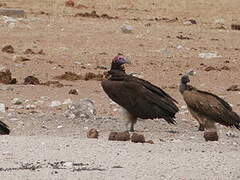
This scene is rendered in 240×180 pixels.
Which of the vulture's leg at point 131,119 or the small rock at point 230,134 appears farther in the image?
the small rock at point 230,134

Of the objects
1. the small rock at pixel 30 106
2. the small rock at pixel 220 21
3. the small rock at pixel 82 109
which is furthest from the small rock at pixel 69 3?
the small rock at pixel 82 109

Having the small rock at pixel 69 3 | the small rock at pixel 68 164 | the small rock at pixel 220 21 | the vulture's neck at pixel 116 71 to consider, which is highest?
the small rock at pixel 68 164

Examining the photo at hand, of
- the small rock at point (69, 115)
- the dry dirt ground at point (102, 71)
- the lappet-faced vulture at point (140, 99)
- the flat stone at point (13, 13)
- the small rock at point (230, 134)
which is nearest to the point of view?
the dry dirt ground at point (102, 71)

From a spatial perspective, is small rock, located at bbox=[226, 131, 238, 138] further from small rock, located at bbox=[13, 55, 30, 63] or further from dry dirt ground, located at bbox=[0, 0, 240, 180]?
small rock, located at bbox=[13, 55, 30, 63]

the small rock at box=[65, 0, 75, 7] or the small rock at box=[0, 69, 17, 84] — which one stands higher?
the small rock at box=[0, 69, 17, 84]

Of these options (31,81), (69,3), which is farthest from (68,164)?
(69,3)

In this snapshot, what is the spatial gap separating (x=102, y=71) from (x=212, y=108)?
645 centimetres

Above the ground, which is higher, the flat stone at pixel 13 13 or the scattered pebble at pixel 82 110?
the scattered pebble at pixel 82 110

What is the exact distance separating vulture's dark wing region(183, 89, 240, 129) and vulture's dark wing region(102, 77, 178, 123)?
421mm

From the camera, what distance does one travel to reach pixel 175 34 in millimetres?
23797

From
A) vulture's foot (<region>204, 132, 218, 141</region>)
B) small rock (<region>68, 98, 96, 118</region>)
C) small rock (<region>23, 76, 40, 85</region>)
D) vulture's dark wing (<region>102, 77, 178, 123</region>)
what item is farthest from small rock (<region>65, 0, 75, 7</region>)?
vulture's foot (<region>204, 132, 218, 141</region>)

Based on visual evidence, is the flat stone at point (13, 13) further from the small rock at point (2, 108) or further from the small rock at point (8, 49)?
the small rock at point (2, 108)

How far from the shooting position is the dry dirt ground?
27.5 ft

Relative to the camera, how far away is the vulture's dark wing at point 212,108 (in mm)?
12078
